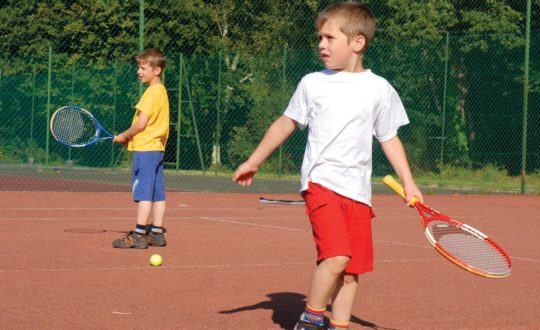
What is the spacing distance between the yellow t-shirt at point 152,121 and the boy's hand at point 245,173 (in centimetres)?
430

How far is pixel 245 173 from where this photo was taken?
5148mm

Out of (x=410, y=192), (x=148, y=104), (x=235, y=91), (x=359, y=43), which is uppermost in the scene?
(x=235, y=91)

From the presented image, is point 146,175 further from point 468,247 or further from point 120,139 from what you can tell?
point 468,247

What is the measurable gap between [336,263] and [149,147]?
14.8ft

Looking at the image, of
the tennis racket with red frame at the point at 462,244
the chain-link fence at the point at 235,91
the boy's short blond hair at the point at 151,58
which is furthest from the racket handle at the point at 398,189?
the chain-link fence at the point at 235,91

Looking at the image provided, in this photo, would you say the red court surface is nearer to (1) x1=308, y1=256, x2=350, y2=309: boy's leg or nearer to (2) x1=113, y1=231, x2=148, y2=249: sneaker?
(2) x1=113, y1=231, x2=148, y2=249: sneaker

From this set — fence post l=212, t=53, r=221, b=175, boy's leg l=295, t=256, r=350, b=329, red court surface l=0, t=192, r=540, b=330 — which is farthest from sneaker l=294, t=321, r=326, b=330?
fence post l=212, t=53, r=221, b=175

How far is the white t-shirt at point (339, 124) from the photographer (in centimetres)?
518

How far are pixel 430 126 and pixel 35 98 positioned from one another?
28.3 ft

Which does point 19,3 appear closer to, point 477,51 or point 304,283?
point 477,51

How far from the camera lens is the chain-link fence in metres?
21.8

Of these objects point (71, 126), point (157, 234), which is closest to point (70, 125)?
point (71, 126)

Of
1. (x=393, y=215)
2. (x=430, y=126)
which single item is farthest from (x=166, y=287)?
(x=430, y=126)

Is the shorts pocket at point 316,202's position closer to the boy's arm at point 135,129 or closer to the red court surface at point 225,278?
the red court surface at point 225,278
